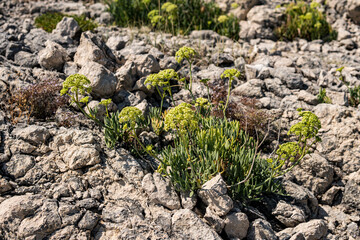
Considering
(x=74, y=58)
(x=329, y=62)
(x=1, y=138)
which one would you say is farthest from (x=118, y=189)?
(x=329, y=62)

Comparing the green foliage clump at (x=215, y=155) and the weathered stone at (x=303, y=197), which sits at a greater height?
the green foliage clump at (x=215, y=155)

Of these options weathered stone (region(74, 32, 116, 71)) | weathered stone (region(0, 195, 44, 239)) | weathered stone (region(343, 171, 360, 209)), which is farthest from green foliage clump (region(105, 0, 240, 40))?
weathered stone (region(0, 195, 44, 239))

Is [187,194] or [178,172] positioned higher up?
[178,172]

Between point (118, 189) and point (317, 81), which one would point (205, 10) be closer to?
point (317, 81)

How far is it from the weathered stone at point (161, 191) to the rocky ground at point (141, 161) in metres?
0.01

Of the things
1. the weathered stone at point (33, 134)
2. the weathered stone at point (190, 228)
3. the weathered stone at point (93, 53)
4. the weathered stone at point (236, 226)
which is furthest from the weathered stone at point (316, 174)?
the weathered stone at point (93, 53)

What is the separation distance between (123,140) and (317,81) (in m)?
5.10

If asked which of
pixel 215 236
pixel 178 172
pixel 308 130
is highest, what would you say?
pixel 308 130

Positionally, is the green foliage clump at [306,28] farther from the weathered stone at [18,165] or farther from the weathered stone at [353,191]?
the weathered stone at [18,165]

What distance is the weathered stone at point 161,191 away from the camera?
4406 millimetres

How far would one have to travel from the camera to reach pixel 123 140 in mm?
5301

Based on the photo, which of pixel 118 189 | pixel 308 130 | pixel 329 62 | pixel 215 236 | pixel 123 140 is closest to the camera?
pixel 215 236

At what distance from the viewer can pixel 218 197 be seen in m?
4.25

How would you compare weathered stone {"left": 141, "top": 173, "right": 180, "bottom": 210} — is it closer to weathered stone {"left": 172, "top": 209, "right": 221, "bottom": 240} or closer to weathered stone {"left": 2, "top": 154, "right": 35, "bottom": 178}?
weathered stone {"left": 172, "top": 209, "right": 221, "bottom": 240}
